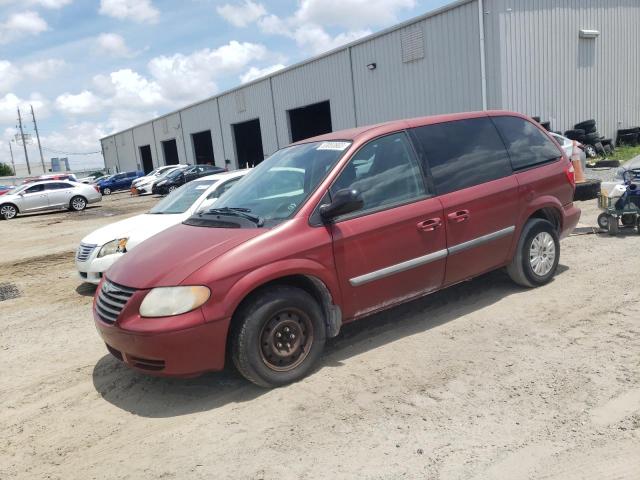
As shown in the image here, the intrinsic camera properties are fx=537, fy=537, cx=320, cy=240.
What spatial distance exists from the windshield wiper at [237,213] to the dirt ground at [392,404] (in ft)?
4.04

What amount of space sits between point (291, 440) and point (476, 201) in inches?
108

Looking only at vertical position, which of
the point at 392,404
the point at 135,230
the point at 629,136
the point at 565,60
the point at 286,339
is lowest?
the point at 392,404

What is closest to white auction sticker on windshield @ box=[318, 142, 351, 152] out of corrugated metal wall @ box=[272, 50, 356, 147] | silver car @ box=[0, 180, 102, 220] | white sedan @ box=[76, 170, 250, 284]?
white sedan @ box=[76, 170, 250, 284]

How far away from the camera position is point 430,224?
452 centimetres

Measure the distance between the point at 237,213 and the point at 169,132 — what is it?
46.7 metres

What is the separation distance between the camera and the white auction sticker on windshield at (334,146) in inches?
175

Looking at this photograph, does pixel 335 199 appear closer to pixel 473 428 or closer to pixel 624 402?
pixel 473 428

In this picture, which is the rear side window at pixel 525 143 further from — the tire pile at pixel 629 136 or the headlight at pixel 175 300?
the tire pile at pixel 629 136

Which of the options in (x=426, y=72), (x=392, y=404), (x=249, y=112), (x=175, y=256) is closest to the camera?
(x=392, y=404)

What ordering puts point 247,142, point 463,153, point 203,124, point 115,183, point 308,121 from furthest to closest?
point 115,183 → point 203,124 → point 247,142 → point 308,121 → point 463,153

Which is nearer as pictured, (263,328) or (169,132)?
(263,328)

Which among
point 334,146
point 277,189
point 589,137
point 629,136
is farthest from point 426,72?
point 277,189

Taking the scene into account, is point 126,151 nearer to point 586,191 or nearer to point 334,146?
point 586,191

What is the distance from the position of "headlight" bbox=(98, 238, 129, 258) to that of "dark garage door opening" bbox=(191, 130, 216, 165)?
119 ft
